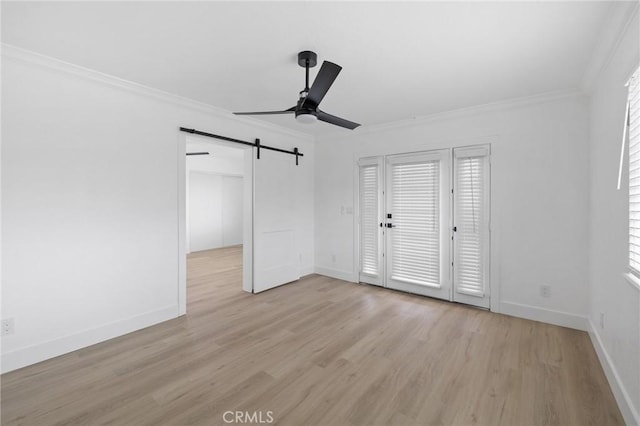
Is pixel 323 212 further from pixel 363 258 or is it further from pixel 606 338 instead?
pixel 606 338

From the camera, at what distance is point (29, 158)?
2.36m

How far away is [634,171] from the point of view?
5.68ft

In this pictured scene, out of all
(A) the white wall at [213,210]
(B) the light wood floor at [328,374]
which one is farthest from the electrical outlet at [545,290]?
(A) the white wall at [213,210]

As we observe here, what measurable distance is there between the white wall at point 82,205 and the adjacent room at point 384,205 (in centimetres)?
2

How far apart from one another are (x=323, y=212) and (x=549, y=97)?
3.45 meters

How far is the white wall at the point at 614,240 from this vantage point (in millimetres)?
1697

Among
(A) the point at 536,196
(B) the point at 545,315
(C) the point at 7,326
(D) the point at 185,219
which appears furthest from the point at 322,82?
(B) the point at 545,315

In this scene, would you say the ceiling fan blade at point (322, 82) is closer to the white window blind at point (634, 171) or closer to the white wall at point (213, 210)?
the white window blind at point (634, 171)

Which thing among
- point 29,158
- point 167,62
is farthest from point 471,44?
point 29,158

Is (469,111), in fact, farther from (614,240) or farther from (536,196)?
(614,240)

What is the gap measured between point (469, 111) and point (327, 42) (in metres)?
2.35

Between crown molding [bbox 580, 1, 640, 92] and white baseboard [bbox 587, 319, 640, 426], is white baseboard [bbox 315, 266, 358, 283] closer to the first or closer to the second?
white baseboard [bbox 587, 319, 640, 426]

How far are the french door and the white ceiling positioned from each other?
1.04 meters

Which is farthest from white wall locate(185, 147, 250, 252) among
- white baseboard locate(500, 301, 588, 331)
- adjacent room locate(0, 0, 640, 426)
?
white baseboard locate(500, 301, 588, 331)
